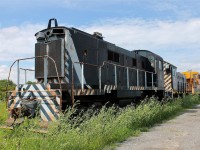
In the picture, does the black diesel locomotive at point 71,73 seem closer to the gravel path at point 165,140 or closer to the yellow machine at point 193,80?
the gravel path at point 165,140

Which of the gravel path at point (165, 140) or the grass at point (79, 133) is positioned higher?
the grass at point (79, 133)

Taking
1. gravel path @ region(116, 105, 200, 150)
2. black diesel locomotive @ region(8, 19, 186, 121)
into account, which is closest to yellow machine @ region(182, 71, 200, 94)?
black diesel locomotive @ region(8, 19, 186, 121)

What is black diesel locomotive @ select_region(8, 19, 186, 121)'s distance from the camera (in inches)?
326

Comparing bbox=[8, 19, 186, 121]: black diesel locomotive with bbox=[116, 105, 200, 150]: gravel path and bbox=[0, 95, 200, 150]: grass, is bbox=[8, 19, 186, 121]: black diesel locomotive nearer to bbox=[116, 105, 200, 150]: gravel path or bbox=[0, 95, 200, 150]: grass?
bbox=[0, 95, 200, 150]: grass

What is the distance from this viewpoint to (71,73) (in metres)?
9.47

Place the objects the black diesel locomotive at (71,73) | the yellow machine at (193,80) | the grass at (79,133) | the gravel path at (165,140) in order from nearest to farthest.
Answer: the grass at (79,133)
the gravel path at (165,140)
the black diesel locomotive at (71,73)
the yellow machine at (193,80)

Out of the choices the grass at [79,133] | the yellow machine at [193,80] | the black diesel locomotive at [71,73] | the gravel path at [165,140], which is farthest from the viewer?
the yellow machine at [193,80]

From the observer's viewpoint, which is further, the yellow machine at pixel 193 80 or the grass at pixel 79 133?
the yellow machine at pixel 193 80

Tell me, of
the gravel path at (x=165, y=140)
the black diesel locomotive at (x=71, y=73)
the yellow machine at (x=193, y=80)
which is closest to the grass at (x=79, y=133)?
the gravel path at (x=165, y=140)

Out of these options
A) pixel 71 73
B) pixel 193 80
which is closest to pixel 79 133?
pixel 71 73

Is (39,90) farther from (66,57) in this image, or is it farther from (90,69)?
(90,69)

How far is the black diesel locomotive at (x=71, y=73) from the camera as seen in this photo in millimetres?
8289

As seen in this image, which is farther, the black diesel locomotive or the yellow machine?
the yellow machine

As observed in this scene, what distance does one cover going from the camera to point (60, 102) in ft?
25.7
